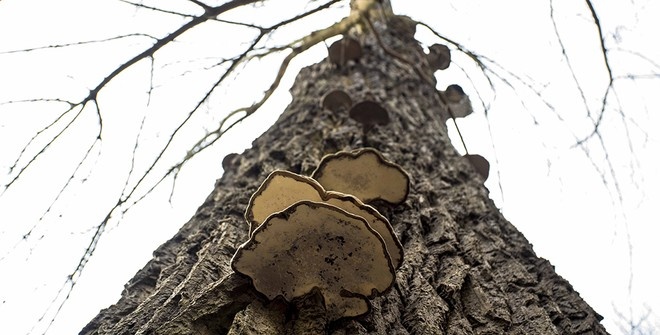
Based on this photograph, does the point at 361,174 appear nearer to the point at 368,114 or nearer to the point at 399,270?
the point at 399,270

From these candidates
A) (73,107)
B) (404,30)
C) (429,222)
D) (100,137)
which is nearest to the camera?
(429,222)

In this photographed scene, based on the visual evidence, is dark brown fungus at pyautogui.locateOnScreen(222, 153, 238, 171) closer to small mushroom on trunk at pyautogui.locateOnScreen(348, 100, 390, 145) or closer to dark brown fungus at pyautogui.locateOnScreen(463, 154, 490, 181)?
small mushroom on trunk at pyautogui.locateOnScreen(348, 100, 390, 145)

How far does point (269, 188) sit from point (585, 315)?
1.28 metres

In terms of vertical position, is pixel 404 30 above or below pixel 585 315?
above

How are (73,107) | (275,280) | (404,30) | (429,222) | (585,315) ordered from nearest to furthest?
(275,280), (585,315), (429,222), (73,107), (404,30)

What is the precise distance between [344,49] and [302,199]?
9.53ft

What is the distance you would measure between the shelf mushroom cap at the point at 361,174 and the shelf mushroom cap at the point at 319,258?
0.66 meters

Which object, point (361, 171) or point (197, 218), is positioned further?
point (197, 218)

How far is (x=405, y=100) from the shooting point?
4117mm

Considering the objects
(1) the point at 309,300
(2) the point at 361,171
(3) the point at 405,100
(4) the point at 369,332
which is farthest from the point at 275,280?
(3) the point at 405,100

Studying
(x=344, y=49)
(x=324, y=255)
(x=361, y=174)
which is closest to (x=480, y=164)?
Result: (x=344, y=49)

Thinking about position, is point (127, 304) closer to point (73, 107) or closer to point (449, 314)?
point (449, 314)

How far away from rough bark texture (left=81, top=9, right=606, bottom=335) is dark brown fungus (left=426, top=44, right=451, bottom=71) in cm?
195

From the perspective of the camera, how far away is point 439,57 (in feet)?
17.6
